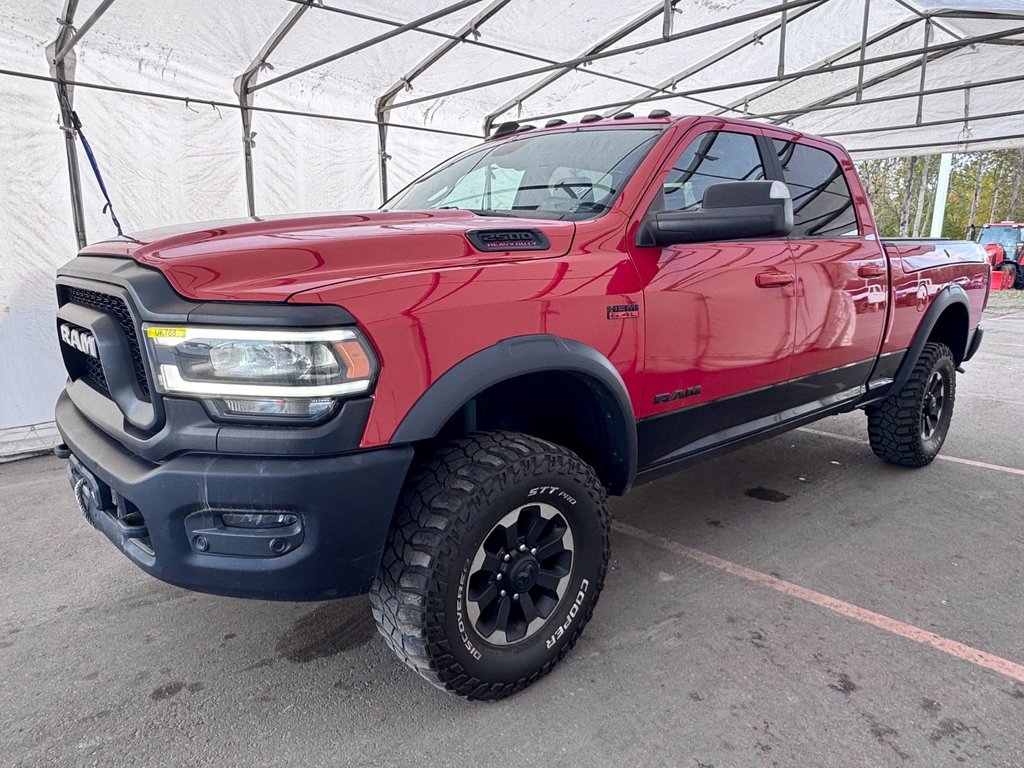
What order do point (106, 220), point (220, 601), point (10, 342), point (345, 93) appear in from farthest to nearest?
point (345, 93)
point (106, 220)
point (10, 342)
point (220, 601)

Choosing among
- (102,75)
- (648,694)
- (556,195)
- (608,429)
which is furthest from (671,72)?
(648,694)

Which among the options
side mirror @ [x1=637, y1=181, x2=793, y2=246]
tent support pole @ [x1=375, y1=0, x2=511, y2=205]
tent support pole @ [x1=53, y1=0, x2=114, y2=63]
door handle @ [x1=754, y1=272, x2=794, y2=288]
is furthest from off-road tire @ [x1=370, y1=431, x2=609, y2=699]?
tent support pole @ [x1=375, y1=0, x2=511, y2=205]

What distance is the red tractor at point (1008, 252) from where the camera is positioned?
65.1 ft

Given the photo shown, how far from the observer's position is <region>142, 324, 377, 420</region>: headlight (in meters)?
1.65

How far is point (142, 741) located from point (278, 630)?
24.5 inches

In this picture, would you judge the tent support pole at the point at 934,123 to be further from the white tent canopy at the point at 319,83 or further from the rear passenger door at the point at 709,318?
the rear passenger door at the point at 709,318

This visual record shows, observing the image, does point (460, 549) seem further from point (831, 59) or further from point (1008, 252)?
point (1008, 252)

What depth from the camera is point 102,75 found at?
547 centimetres

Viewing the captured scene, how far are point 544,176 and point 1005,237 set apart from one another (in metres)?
23.6

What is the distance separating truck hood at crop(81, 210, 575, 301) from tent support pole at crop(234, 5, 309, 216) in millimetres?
4700

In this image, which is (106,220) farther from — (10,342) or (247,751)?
(247,751)

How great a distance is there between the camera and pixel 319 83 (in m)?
7.15

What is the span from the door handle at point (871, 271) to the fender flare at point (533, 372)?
1816 mm

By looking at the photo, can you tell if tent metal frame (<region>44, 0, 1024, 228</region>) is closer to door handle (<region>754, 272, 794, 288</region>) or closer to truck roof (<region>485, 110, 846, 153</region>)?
truck roof (<region>485, 110, 846, 153</region>)
